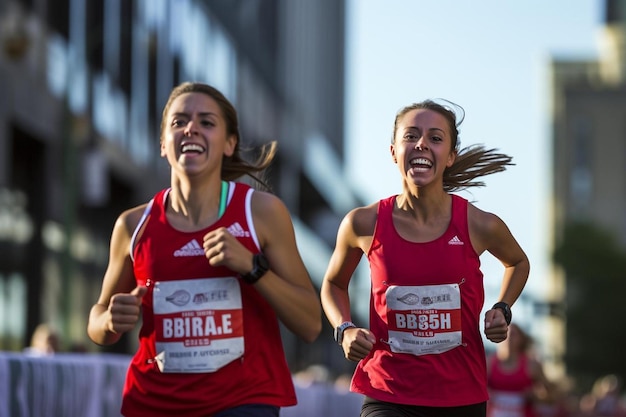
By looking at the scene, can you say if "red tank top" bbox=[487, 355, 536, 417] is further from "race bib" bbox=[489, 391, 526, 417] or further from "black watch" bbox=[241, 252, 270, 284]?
"black watch" bbox=[241, 252, 270, 284]

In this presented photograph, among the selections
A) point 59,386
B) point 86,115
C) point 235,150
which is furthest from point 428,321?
point 86,115

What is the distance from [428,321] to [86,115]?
23301mm

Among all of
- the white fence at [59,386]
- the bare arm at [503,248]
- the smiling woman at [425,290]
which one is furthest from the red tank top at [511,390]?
the smiling woman at [425,290]

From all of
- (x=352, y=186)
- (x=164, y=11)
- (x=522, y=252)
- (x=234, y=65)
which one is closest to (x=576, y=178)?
(x=352, y=186)

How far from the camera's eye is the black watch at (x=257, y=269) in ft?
16.4

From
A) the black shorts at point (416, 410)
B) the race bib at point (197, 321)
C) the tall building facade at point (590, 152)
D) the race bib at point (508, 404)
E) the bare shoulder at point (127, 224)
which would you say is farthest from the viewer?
the tall building facade at point (590, 152)

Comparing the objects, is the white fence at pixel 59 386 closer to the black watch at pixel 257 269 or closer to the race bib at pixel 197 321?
the race bib at pixel 197 321

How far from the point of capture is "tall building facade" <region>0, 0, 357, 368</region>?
25.2 metres

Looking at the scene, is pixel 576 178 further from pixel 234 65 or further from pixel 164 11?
pixel 164 11

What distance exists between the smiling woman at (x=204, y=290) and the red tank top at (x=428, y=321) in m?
0.54

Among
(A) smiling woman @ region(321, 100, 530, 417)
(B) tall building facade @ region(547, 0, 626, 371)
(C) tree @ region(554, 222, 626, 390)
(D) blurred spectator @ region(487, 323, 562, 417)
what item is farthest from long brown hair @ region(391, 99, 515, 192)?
(B) tall building facade @ region(547, 0, 626, 371)

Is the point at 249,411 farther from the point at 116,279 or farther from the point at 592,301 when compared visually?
the point at 592,301

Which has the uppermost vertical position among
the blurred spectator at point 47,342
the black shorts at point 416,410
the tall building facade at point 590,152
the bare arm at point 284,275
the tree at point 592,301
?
the tall building facade at point 590,152

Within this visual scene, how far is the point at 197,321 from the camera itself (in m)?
5.19
